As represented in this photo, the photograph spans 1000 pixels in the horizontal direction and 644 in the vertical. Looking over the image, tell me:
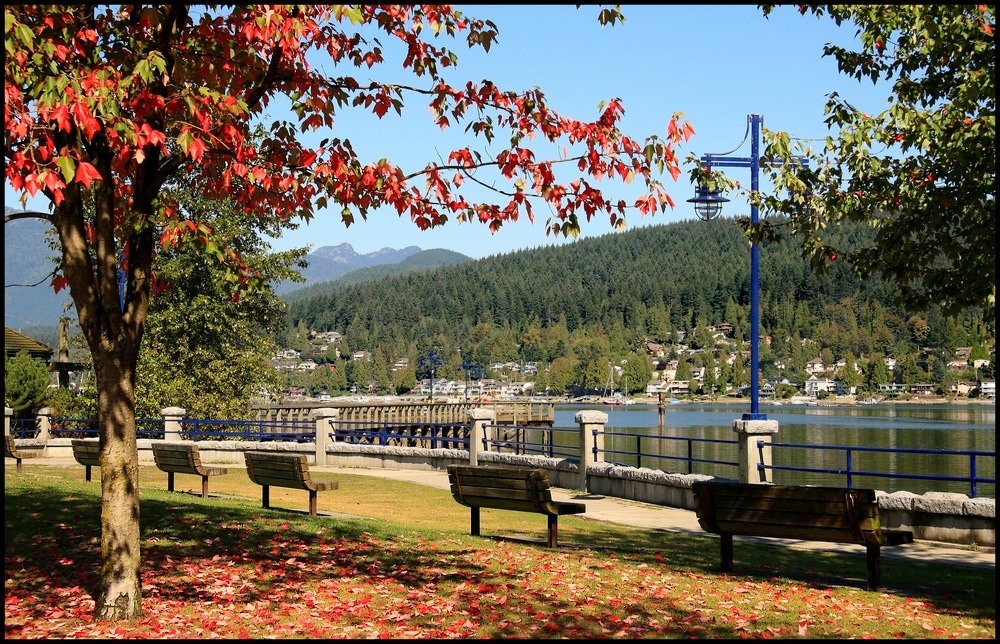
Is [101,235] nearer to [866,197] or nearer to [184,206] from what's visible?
[866,197]

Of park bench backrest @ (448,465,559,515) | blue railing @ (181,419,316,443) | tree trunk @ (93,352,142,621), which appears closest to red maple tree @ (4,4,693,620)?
tree trunk @ (93,352,142,621)

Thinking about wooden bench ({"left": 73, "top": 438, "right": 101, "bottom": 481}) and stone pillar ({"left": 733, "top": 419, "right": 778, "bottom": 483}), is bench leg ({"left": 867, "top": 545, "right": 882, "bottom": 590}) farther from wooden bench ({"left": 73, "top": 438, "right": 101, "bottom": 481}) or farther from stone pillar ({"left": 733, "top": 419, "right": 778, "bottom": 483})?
wooden bench ({"left": 73, "top": 438, "right": 101, "bottom": 481})

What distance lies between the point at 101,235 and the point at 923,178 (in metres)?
9.50

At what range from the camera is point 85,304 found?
26.9 ft

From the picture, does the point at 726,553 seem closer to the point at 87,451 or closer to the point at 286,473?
the point at 286,473

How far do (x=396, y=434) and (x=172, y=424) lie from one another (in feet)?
54.6

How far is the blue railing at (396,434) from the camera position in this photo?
Result: 1086 inches

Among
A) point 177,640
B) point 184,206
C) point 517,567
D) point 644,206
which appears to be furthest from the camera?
point 184,206

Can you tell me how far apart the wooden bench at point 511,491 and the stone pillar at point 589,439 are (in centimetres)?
746

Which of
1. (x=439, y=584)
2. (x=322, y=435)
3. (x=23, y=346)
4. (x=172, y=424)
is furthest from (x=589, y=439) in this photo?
(x=23, y=346)

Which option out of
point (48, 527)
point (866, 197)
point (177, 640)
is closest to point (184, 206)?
point (48, 527)

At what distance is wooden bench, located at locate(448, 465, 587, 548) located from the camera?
39.6 feet

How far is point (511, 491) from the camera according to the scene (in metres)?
12.4

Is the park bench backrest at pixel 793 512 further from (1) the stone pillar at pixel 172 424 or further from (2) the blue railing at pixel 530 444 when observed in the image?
(1) the stone pillar at pixel 172 424
